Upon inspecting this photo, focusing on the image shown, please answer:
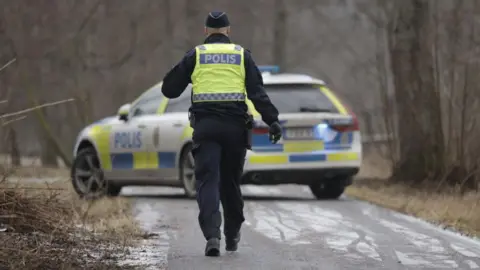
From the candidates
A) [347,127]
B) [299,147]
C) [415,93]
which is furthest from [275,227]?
[415,93]

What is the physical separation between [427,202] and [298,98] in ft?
6.65

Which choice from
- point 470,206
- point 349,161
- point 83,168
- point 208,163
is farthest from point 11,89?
point 208,163

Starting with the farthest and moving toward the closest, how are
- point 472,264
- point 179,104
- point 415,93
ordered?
point 415,93
point 179,104
point 472,264

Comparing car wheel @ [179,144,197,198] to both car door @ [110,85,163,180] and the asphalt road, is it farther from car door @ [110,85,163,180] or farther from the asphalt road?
car door @ [110,85,163,180]

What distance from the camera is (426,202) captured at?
15.4 m

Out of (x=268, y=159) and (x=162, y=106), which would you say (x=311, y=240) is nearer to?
(x=268, y=159)

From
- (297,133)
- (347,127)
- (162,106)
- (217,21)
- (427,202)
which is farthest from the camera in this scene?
(162,106)

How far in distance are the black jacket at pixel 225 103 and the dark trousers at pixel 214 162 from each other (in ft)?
0.22

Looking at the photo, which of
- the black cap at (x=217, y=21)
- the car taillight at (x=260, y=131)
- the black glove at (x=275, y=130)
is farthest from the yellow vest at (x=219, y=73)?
the car taillight at (x=260, y=131)

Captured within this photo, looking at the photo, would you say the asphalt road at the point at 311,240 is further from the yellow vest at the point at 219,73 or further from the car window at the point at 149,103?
the car window at the point at 149,103

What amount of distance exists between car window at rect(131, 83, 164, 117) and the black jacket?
266 inches

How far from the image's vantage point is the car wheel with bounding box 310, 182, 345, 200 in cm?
1692

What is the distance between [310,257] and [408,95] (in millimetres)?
9459

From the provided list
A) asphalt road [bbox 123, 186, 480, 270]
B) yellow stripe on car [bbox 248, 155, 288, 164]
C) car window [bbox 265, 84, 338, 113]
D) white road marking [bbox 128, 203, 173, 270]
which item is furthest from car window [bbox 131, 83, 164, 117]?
white road marking [bbox 128, 203, 173, 270]
